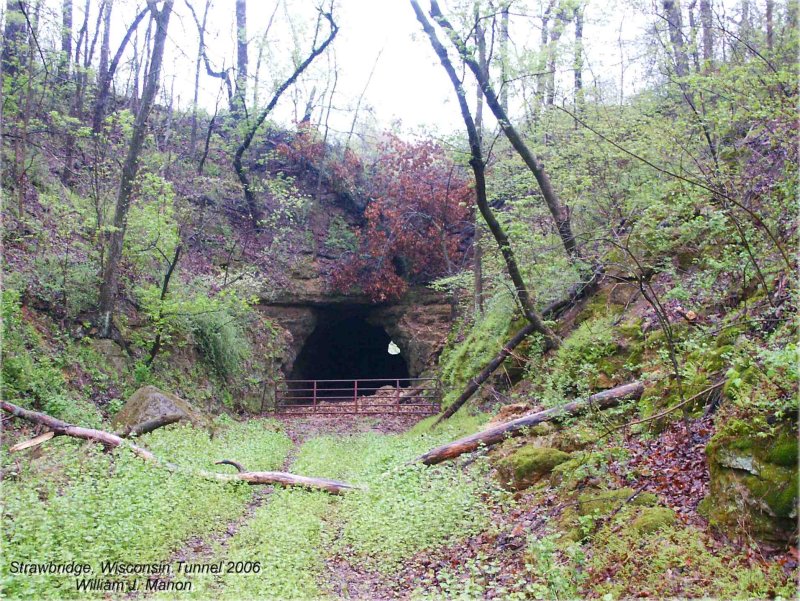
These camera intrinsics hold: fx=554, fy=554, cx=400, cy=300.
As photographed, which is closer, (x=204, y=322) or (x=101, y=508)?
(x=101, y=508)

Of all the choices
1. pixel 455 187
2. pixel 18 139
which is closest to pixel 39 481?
pixel 18 139

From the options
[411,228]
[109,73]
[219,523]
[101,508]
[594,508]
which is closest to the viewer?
[594,508]

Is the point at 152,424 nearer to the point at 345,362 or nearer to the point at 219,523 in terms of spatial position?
the point at 219,523

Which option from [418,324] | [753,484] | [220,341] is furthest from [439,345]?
[753,484]

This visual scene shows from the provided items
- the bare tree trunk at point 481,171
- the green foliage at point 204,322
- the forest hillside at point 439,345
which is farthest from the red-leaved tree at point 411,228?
the bare tree trunk at point 481,171

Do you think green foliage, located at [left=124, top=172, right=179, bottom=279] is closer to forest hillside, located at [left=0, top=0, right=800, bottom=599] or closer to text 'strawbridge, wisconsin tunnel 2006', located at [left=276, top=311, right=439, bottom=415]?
forest hillside, located at [left=0, top=0, right=800, bottom=599]

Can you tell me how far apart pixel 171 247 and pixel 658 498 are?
424 inches

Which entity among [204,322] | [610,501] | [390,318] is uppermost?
[204,322]

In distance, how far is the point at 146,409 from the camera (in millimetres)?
9523

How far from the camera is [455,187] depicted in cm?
2012

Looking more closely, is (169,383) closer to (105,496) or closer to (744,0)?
(105,496)

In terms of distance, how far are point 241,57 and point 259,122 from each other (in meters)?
4.17

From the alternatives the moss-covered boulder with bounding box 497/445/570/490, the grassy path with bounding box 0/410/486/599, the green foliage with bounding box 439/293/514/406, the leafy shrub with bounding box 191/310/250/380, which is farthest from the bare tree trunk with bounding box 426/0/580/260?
the leafy shrub with bounding box 191/310/250/380

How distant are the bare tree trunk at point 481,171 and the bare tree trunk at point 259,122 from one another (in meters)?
9.36
